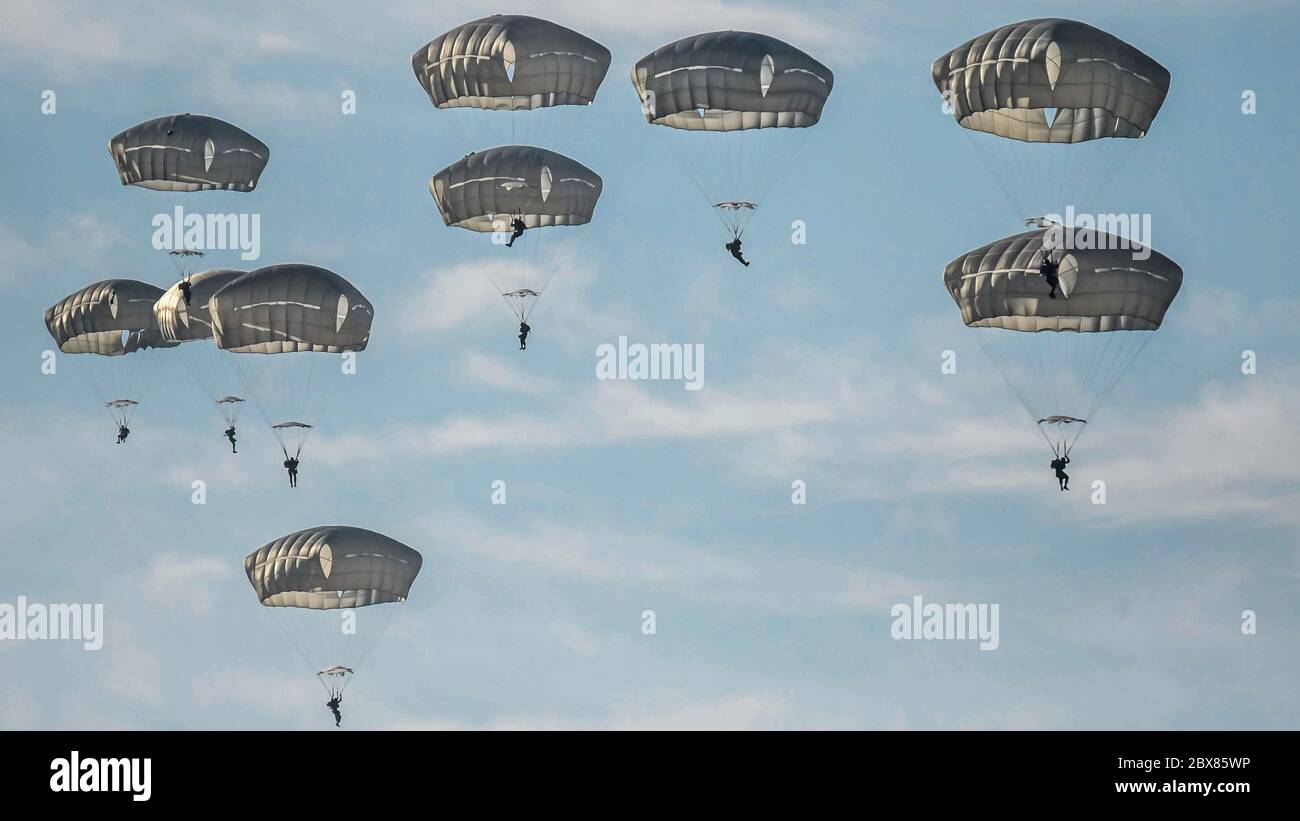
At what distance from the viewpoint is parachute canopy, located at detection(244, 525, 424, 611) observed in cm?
9262

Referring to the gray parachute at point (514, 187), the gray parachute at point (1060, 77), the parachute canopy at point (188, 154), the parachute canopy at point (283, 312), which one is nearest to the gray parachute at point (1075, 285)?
the gray parachute at point (1060, 77)

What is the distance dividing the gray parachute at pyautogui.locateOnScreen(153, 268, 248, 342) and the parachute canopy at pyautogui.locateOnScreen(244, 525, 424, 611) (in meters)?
7.49

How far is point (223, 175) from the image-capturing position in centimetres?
9619

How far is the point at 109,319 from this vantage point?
333ft

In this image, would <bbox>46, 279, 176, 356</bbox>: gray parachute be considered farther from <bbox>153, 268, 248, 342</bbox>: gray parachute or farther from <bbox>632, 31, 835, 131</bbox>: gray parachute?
<bbox>632, 31, 835, 131</bbox>: gray parachute

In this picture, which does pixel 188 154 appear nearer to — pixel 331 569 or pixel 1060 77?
pixel 331 569

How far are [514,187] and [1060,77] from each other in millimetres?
17003

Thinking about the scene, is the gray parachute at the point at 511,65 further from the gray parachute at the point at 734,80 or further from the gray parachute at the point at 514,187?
the gray parachute at the point at 514,187

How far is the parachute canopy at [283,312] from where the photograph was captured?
90062 millimetres

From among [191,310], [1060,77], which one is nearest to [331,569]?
[191,310]

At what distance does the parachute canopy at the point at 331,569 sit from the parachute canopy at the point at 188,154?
1096cm
